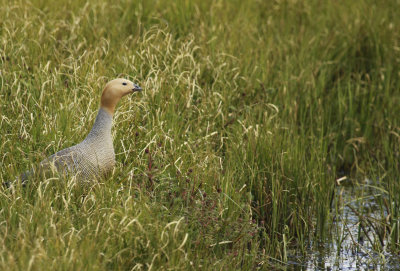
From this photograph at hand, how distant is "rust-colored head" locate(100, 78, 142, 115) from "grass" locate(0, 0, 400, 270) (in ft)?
1.61

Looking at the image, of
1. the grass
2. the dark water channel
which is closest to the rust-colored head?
the grass

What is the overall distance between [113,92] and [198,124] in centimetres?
129

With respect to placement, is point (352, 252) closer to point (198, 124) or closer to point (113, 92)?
point (198, 124)

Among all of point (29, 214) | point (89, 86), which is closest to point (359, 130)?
point (89, 86)

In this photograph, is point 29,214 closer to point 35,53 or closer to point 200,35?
point 35,53

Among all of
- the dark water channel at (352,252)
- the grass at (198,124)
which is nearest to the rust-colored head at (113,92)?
the grass at (198,124)

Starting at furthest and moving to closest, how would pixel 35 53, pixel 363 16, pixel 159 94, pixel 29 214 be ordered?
pixel 363 16 < pixel 35 53 < pixel 159 94 < pixel 29 214

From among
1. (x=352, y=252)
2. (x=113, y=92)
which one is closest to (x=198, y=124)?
(x=113, y=92)

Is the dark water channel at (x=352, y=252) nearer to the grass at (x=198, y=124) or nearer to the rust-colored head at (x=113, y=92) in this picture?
the grass at (x=198, y=124)

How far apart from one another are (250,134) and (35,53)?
2.41 m

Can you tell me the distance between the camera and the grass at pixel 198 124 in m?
4.59

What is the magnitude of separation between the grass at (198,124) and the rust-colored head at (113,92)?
1.61 feet

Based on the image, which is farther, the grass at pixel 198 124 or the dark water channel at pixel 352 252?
the dark water channel at pixel 352 252

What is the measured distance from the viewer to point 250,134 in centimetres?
632
